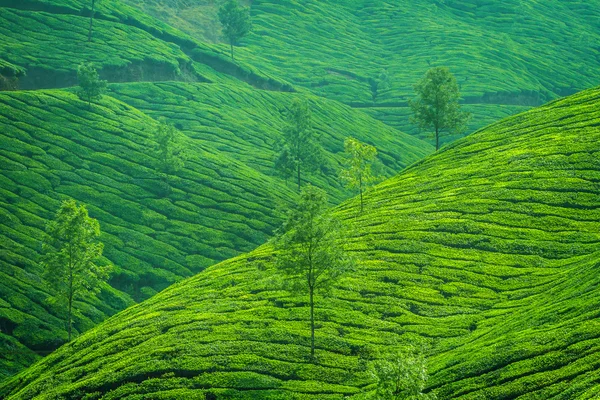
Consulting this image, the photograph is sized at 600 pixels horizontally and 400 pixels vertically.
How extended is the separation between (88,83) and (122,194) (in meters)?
33.1

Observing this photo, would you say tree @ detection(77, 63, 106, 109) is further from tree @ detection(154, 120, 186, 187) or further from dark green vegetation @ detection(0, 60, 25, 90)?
tree @ detection(154, 120, 186, 187)

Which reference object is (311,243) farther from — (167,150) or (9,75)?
(9,75)

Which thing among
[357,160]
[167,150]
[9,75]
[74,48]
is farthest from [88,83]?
[357,160]

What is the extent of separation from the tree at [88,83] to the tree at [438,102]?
2627 inches

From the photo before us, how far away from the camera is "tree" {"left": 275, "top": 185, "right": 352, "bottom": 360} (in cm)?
5697

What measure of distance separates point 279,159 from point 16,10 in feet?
333

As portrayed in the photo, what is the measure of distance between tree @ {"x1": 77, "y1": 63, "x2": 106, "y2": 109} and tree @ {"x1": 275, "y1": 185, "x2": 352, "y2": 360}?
9202cm

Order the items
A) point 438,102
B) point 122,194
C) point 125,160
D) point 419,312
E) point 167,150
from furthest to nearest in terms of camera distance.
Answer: point 438,102, point 125,160, point 167,150, point 122,194, point 419,312

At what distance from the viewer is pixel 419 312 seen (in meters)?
65.8

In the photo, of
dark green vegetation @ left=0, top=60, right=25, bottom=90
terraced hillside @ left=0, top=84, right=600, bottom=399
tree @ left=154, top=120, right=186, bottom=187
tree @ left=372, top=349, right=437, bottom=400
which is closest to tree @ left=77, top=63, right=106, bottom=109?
dark green vegetation @ left=0, top=60, right=25, bottom=90

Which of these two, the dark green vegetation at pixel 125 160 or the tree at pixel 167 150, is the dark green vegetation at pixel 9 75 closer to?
the dark green vegetation at pixel 125 160

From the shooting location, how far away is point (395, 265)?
75.4 m

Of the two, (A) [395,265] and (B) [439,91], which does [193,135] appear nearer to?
(B) [439,91]

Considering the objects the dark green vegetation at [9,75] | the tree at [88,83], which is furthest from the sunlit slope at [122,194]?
the dark green vegetation at [9,75]
